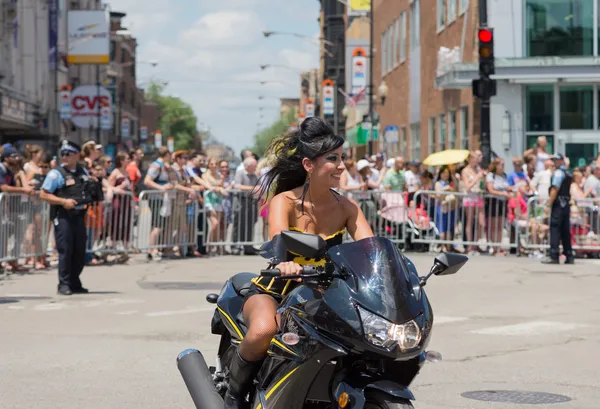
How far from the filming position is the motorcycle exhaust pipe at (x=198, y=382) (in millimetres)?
6000

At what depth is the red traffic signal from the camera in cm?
2278

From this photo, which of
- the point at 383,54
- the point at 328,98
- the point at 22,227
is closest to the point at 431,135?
the point at 383,54

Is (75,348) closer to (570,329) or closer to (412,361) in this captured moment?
(570,329)

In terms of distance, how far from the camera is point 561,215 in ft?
63.8

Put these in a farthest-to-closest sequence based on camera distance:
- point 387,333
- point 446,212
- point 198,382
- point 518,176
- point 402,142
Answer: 1. point 402,142
2. point 518,176
3. point 446,212
4. point 198,382
5. point 387,333

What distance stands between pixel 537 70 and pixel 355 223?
81.1 ft

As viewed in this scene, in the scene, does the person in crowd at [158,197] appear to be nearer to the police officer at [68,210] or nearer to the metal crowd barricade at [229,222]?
the metal crowd barricade at [229,222]

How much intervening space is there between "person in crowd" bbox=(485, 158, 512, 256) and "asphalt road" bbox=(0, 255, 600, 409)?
4.08 metres

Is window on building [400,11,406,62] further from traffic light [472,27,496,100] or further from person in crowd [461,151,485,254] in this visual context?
person in crowd [461,151,485,254]

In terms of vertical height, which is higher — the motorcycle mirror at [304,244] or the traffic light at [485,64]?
the traffic light at [485,64]

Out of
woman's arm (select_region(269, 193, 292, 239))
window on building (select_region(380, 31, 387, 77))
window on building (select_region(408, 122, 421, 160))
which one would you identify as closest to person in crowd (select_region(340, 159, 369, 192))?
woman's arm (select_region(269, 193, 292, 239))

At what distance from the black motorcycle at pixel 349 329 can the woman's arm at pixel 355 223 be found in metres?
0.60

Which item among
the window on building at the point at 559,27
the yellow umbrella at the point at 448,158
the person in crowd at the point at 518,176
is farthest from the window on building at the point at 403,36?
the person in crowd at the point at 518,176

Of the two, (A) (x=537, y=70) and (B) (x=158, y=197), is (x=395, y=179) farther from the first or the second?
(A) (x=537, y=70)
